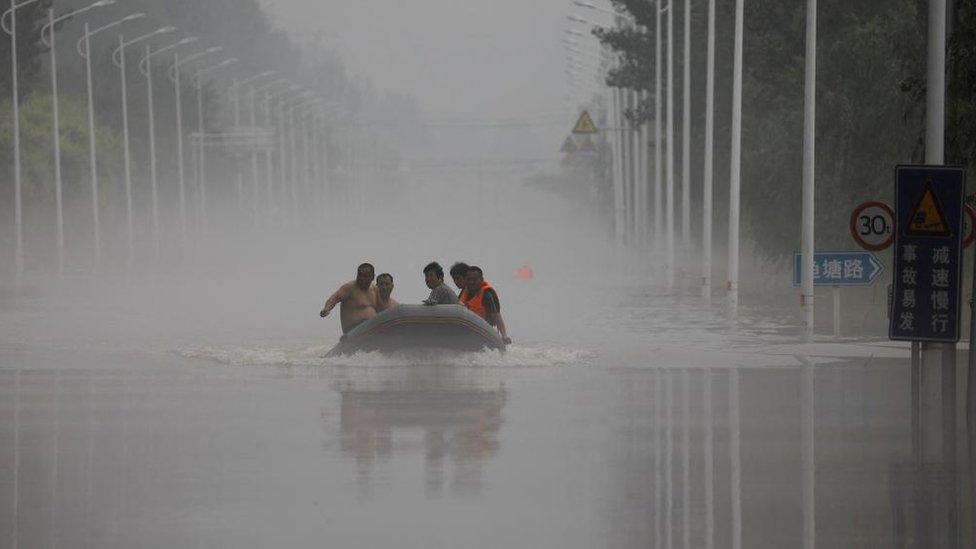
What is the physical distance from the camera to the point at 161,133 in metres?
156

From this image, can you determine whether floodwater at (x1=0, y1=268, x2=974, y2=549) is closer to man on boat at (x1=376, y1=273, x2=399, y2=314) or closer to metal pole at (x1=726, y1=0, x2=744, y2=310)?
man on boat at (x1=376, y1=273, x2=399, y2=314)

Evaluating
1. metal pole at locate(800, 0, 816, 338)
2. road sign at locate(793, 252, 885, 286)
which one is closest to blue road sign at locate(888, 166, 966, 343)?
road sign at locate(793, 252, 885, 286)

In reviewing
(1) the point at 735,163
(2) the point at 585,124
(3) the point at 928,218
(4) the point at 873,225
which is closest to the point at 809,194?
(1) the point at 735,163

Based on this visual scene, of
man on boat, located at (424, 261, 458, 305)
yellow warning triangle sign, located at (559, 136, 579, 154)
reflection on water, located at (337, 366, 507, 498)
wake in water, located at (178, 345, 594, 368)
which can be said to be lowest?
wake in water, located at (178, 345, 594, 368)

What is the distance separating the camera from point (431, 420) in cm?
2131

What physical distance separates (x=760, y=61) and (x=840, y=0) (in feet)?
43.8

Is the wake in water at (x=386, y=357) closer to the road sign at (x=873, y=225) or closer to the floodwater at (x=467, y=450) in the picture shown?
the floodwater at (x=467, y=450)

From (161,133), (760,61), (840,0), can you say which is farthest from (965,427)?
(161,133)

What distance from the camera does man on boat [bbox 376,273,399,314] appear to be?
1201 inches

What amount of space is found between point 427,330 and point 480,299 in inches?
70.0

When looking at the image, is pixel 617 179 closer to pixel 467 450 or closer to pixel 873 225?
pixel 873 225

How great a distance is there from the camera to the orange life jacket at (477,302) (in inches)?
1212

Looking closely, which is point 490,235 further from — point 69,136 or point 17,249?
point 17,249

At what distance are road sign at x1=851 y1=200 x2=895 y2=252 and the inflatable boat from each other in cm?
553
